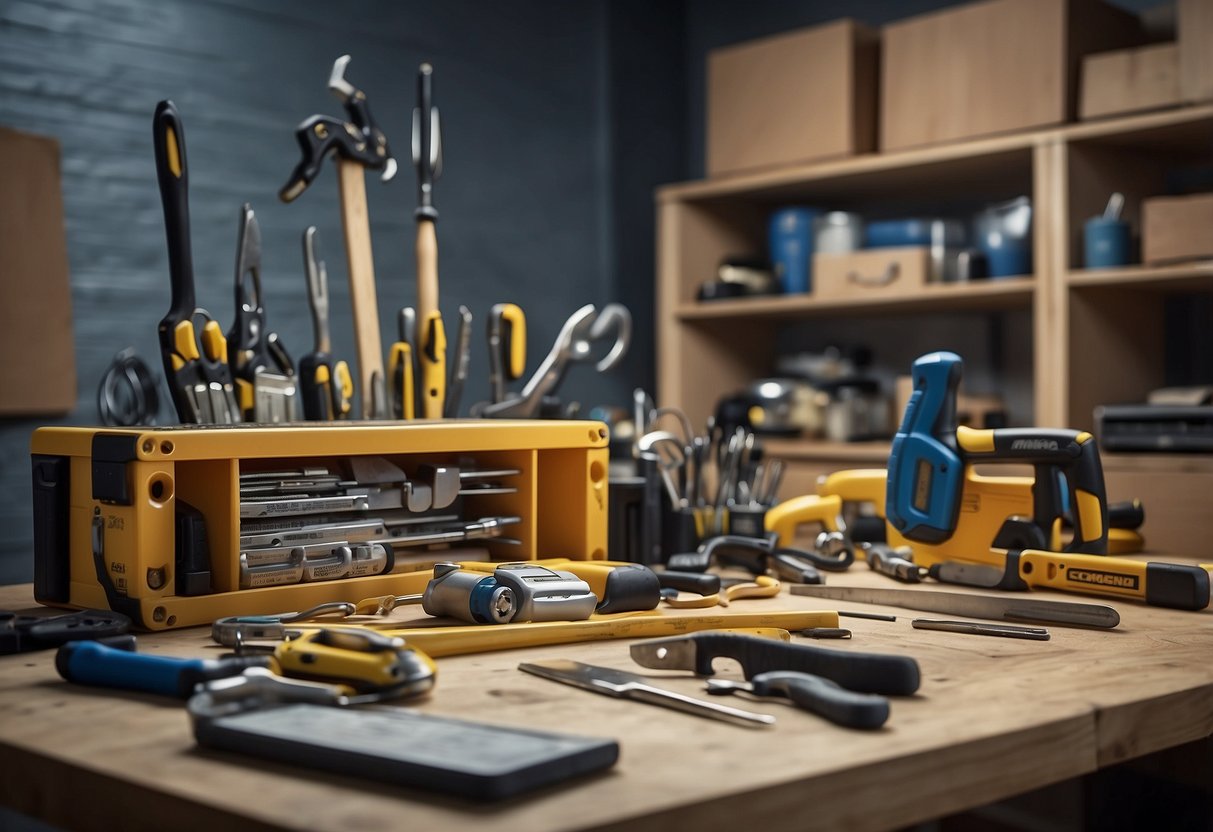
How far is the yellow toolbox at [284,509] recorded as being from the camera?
40.4 inches

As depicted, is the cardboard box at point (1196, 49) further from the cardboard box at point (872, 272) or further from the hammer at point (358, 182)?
the hammer at point (358, 182)

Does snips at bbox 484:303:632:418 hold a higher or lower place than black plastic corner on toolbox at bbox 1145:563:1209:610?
higher

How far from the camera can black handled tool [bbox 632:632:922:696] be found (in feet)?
2.55

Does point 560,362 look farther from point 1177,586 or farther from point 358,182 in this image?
point 1177,586

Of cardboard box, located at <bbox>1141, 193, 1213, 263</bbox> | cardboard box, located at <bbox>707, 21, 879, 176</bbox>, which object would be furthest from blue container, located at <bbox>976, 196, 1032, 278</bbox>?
cardboard box, located at <bbox>707, 21, 879, 176</bbox>

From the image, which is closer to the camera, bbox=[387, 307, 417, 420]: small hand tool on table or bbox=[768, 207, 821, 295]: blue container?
bbox=[387, 307, 417, 420]: small hand tool on table

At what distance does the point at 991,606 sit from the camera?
42.5 inches

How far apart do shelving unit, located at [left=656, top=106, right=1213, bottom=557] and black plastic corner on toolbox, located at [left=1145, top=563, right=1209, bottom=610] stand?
0.90m

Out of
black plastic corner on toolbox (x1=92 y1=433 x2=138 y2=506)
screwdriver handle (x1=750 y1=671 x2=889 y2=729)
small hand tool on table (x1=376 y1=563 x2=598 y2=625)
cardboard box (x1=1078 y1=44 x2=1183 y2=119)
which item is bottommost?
screwdriver handle (x1=750 y1=671 x2=889 y2=729)

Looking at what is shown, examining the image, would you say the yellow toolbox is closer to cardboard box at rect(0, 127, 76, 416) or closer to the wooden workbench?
the wooden workbench

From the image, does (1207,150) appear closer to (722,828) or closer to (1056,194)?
(1056,194)

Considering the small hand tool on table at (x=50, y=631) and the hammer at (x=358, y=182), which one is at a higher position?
the hammer at (x=358, y=182)

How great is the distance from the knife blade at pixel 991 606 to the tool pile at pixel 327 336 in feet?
1.74

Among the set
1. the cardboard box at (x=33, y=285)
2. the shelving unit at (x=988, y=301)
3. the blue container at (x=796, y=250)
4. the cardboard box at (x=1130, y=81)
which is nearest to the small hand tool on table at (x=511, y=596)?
the shelving unit at (x=988, y=301)
